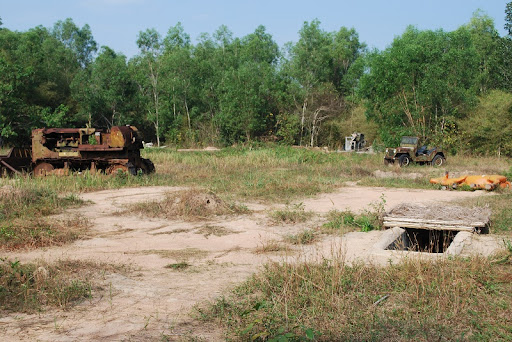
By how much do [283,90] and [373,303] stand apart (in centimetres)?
3611

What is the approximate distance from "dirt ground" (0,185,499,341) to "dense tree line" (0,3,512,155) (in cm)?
1589

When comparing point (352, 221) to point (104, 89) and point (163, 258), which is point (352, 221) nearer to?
point (163, 258)

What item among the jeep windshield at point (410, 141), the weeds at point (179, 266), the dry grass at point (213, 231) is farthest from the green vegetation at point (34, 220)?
the jeep windshield at point (410, 141)

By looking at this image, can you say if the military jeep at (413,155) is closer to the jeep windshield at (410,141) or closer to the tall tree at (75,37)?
the jeep windshield at (410,141)

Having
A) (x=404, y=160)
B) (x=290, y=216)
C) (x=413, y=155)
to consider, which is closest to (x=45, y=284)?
(x=290, y=216)

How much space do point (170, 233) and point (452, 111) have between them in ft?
74.8

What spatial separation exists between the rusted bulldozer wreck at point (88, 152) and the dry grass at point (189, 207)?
20.3ft

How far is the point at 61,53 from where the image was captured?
4931cm

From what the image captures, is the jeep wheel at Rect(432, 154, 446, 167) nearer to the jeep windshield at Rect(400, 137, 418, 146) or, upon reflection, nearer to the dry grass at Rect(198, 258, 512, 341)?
the jeep windshield at Rect(400, 137, 418, 146)

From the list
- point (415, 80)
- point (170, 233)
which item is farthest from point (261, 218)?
point (415, 80)

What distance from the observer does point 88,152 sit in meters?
18.2

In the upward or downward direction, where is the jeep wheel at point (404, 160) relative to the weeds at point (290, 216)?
upward

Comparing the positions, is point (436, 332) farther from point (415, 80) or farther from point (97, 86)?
point (97, 86)

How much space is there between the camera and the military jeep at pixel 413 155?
23.2m
